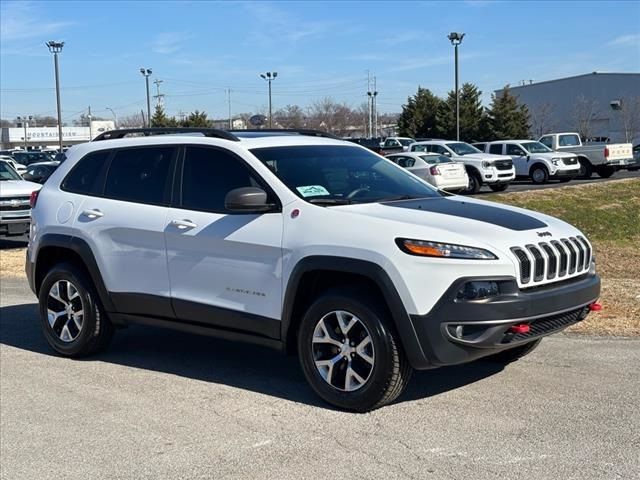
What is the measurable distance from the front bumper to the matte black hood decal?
19.1 inches

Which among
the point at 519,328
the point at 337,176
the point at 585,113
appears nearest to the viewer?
the point at 519,328

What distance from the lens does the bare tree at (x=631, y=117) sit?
61.1 m

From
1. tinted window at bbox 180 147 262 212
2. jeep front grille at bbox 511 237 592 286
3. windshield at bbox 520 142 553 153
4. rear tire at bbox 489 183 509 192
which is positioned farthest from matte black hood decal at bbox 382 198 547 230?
windshield at bbox 520 142 553 153

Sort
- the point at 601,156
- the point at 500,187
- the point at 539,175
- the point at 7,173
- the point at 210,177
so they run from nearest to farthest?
1. the point at 210,177
2. the point at 7,173
3. the point at 500,187
4. the point at 539,175
5. the point at 601,156

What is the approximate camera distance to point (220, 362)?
21.8 feet

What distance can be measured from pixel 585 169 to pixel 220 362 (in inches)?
1047

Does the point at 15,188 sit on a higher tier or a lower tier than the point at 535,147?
lower

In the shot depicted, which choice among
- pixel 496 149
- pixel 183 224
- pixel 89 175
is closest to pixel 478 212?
pixel 183 224

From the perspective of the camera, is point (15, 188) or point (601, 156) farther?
point (601, 156)

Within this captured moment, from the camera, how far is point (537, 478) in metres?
4.01

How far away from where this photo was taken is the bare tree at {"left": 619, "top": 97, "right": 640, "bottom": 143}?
200ft

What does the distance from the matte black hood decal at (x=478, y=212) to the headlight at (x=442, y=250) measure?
400mm

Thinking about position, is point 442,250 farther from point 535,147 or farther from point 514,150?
point 535,147

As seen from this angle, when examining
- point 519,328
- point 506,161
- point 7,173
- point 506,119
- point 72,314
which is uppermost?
point 506,119
